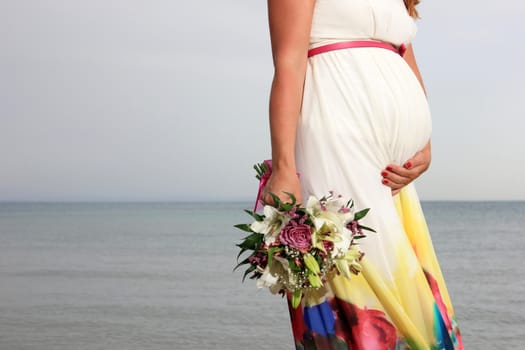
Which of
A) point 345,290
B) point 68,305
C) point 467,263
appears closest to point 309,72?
point 345,290

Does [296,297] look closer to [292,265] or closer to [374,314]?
[292,265]

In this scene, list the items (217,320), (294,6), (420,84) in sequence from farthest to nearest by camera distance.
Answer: (217,320), (420,84), (294,6)

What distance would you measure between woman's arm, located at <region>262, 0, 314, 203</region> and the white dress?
7 cm

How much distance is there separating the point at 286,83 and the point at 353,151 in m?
0.24

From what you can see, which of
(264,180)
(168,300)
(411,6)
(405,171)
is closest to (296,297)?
(264,180)

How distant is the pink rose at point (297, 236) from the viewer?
1.84m

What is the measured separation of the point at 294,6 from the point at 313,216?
1.76ft

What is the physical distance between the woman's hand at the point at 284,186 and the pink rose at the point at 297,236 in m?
0.10

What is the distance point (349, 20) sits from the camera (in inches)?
81.9

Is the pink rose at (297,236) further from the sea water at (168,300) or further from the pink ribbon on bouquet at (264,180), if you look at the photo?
the sea water at (168,300)

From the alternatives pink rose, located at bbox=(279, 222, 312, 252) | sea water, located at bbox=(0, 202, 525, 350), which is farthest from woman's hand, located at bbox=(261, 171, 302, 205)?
sea water, located at bbox=(0, 202, 525, 350)

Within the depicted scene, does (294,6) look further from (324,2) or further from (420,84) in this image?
(420,84)

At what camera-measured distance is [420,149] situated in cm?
226

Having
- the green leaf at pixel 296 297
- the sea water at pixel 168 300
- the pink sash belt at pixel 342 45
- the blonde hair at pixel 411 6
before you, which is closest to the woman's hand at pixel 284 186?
the green leaf at pixel 296 297
